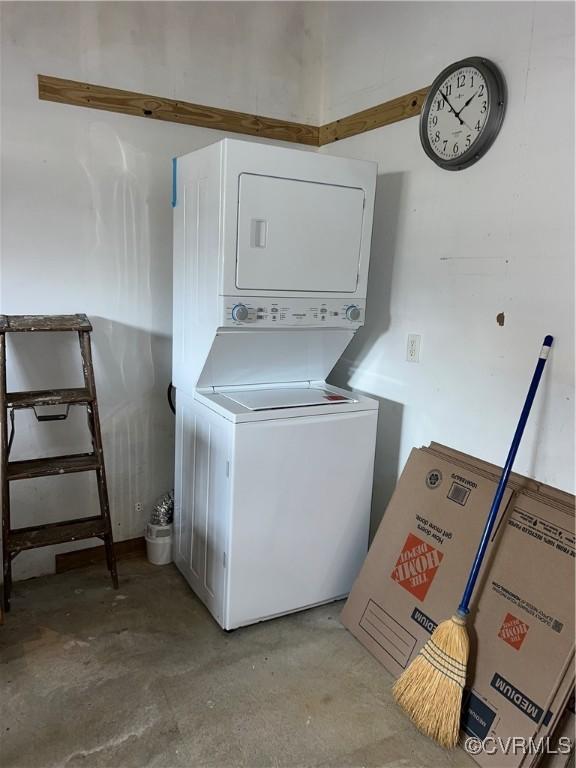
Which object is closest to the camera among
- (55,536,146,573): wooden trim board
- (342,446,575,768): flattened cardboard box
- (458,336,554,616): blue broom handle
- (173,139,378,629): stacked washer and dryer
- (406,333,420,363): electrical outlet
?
(342,446,575,768): flattened cardboard box

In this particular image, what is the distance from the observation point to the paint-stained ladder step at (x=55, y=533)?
2213mm

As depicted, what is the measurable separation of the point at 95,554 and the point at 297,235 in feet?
5.83

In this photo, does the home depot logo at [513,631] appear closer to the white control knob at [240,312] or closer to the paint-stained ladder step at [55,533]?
the white control knob at [240,312]

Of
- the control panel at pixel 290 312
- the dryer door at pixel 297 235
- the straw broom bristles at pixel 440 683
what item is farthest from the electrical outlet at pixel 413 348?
the straw broom bristles at pixel 440 683

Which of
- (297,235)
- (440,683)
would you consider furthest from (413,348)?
(440,683)

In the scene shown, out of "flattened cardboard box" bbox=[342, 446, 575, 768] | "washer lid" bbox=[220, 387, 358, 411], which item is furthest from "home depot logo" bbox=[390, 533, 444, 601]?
"washer lid" bbox=[220, 387, 358, 411]

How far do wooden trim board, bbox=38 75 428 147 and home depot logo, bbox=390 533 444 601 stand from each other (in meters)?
1.72

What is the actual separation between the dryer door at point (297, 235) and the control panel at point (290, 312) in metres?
0.05

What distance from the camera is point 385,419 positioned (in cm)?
251

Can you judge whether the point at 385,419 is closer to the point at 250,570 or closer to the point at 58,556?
the point at 250,570

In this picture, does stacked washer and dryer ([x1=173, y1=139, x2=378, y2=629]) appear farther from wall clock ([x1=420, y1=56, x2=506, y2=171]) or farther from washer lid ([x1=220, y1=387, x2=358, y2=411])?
wall clock ([x1=420, y1=56, x2=506, y2=171])

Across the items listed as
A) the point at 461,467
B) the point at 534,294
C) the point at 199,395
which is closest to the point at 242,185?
the point at 199,395

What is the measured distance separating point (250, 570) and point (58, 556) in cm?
102

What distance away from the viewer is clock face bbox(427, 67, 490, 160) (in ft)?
6.32
